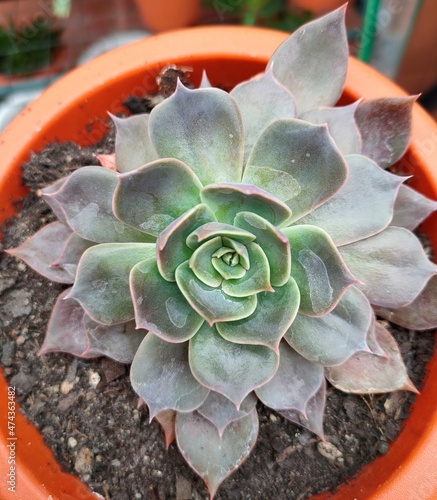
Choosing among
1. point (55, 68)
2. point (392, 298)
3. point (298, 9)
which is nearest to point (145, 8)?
point (55, 68)

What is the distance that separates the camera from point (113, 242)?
956 millimetres

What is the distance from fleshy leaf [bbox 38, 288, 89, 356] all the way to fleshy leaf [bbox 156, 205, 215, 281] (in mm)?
267

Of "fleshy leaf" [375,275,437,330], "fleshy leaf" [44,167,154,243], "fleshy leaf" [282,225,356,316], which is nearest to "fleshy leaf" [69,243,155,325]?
"fleshy leaf" [44,167,154,243]

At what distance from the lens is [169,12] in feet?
7.44

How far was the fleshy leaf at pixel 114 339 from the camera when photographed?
38.0 inches

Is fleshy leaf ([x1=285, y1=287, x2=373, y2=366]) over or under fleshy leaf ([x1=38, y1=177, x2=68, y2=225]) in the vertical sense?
under

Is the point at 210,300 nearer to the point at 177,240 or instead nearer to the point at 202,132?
the point at 177,240

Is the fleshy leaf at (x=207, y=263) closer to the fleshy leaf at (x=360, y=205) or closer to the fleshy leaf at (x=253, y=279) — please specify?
the fleshy leaf at (x=253, y=279)

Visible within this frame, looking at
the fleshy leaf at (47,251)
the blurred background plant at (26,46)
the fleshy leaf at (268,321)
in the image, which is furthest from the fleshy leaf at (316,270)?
the blurred background plant at (26,46)

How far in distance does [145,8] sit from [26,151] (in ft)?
4.67

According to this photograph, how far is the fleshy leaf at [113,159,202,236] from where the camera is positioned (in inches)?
32.3

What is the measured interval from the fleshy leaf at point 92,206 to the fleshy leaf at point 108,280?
0.05 m

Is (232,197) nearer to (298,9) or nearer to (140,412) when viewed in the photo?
(140,412)

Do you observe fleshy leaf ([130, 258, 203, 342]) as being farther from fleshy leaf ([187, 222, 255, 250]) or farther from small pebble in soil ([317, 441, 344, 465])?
small pebble in soil ([317, 441, 344, 465])
